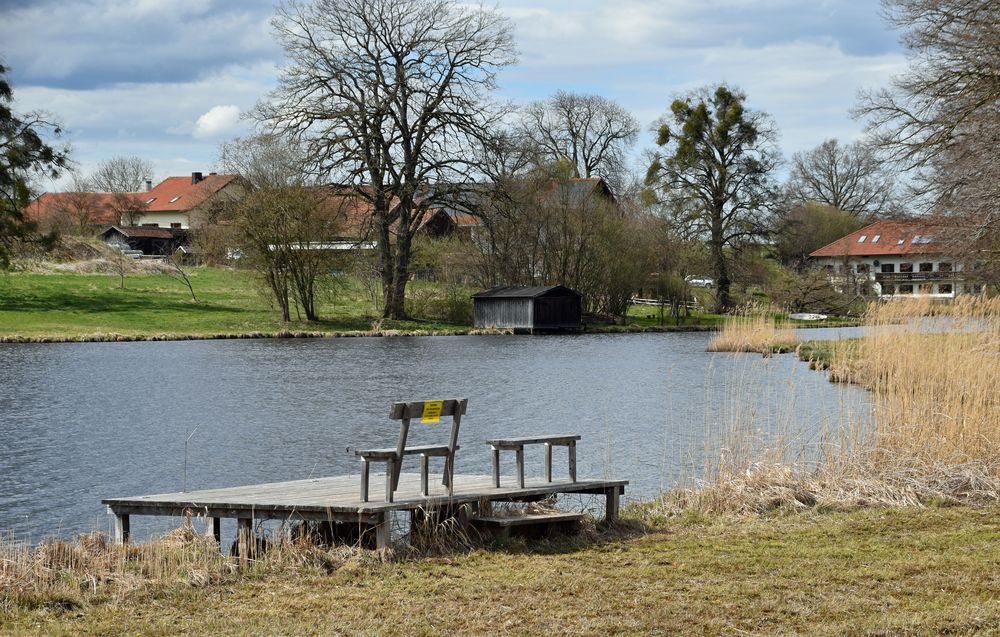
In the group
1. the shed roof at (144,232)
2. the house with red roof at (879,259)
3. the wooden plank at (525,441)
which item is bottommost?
the wooden plank at (525,441)

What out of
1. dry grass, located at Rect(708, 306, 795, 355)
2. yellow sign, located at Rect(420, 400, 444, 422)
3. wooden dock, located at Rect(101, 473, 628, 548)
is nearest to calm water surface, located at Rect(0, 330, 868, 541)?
dry grass, located at Rect(708, 306, 795, 355)

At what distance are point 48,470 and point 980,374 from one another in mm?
12090

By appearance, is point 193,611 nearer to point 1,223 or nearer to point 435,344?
point 435,344

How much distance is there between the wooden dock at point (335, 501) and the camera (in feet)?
30.1

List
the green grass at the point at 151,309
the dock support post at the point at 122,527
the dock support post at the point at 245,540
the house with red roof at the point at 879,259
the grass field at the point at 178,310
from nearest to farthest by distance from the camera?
the dock support post at the point at 245,540 → the dock support post at the point at 122,527 → the green grass at the point at 151,309 → the grass field at the point at 178,310 → the house with red roof at the point at 879,259

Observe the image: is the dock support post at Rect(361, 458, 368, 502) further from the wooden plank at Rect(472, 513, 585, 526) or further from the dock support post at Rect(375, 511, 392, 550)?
the wooden plank at Rect(472, 513, 585, 526)

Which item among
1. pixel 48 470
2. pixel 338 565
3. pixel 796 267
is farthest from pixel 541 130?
pixel 338 565

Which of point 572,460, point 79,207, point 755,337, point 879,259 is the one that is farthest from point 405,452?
point 79,207

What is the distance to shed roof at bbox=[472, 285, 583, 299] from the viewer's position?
5094cm

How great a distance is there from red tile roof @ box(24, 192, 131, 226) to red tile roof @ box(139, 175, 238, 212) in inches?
184

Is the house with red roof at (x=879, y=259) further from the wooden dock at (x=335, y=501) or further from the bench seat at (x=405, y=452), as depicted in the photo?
the bench seat at (x=405, y=452)

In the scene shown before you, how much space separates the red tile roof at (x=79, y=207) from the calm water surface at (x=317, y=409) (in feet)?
145

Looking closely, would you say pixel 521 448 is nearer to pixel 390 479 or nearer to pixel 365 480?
pixel 390 479

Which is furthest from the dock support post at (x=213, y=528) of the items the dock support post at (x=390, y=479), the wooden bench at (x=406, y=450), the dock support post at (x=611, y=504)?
the dock support post at (x=611, y=504)
